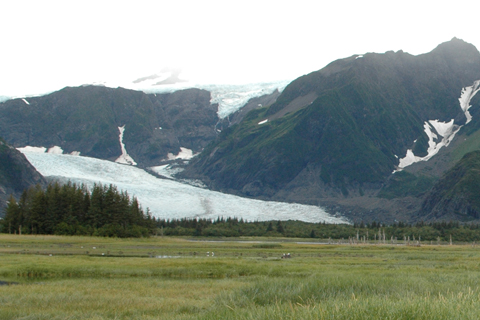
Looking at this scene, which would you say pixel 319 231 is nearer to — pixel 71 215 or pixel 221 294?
pixel 71 215

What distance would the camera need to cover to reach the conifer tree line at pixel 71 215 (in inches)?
3398

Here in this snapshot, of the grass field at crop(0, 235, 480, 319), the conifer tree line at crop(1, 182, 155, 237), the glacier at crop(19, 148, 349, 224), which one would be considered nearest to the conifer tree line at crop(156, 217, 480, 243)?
the conifer tree line at crop(1, 182, 155, 237)

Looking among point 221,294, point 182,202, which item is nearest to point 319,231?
point 182,202

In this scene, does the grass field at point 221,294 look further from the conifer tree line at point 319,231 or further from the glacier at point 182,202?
the glacier at point 182,202

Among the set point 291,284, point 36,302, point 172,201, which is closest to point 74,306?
point 36,302

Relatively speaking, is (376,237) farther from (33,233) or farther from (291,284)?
(291,284)

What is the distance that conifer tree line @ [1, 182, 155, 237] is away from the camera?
86312mm

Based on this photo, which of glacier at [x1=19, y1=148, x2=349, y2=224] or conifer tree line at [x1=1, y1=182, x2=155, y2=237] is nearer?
conifer tree line at [x1=1, y1=182, x2=155, y2=237]

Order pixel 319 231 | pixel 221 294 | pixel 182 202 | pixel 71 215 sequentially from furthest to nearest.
Answer: 1. pixel 182 202
2. pixel 319 231
3. pixel 71 215
4. pixel 221 294

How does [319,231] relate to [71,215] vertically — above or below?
below

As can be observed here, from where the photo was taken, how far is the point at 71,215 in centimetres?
8788

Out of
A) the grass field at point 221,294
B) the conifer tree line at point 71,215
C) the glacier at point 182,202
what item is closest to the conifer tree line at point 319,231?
the conifer tree line at point 71,215

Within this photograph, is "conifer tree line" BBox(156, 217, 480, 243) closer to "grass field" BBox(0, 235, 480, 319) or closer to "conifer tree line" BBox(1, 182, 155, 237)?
"conifer tree line" BBox(1, 182, 155, 237)

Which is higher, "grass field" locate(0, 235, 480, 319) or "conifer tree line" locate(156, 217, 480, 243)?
"grass field" locate(0, 235, 480, 319)
